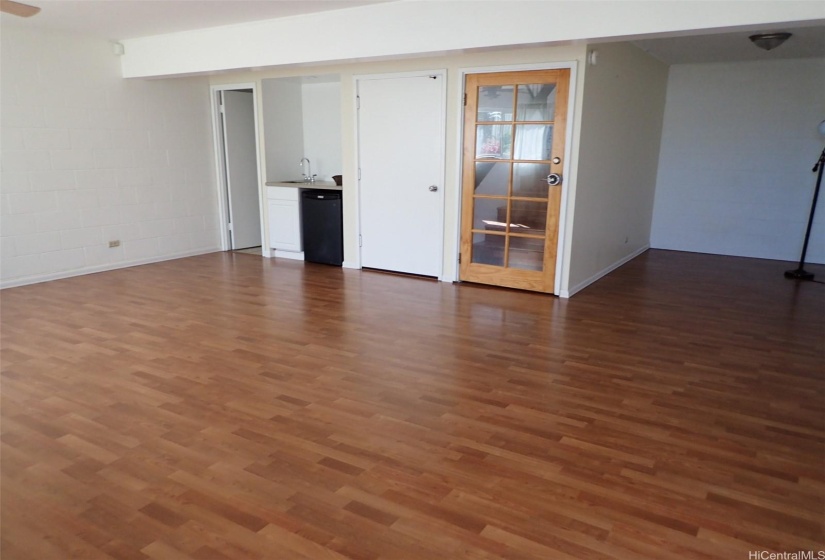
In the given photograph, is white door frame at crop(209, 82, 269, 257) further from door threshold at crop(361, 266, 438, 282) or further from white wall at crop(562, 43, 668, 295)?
white wall at crop(562, 43, 668, 295)

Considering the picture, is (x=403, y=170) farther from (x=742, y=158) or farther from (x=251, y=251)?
(x=742, y=158)

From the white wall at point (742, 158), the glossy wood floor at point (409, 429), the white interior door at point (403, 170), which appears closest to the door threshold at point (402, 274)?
the white interior door at point (403, 170)

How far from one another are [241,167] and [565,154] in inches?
176

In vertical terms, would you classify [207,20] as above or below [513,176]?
above

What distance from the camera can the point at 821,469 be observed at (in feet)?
8.00

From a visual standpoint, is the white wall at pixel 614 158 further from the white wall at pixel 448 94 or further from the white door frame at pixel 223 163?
the white door frame at pixel 223 163

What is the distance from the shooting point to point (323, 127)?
24.1 ft

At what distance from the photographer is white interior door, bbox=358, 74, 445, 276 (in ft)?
18.5

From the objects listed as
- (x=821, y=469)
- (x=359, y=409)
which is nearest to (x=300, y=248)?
(x=359, y=409)

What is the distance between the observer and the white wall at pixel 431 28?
342cm

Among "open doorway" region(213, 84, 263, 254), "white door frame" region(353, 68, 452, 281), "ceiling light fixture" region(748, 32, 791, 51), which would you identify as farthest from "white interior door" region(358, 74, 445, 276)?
"ceiling light fixture" region(748, 32, 791, 51)

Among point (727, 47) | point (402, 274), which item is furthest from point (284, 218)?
point (727, 47)

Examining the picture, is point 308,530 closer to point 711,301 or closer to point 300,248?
point 711,301

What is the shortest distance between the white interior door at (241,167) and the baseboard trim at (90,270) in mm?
480
